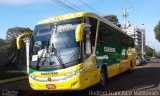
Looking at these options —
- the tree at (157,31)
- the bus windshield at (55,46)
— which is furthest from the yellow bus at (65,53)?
the tree at (157,31)

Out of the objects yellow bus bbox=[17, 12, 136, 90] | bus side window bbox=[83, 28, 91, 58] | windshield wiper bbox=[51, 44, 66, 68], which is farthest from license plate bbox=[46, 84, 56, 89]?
bus side window bbox=[83, 28, 91, 58]

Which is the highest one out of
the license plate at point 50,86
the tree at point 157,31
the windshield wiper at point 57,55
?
the tree at point 157,31

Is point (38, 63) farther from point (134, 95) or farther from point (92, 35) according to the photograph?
point (134, 95)

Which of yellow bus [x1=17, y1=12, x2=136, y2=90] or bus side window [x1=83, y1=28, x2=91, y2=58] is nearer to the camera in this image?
yellow bus [x1=17, y1=12, x2=136, y2=90]

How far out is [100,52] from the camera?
48.8ft

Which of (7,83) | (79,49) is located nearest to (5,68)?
(7,83)

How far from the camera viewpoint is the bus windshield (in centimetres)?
1207

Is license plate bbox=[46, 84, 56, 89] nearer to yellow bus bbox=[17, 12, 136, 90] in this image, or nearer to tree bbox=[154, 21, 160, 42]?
yellow bus bbox=[17, 12, 136, 90]

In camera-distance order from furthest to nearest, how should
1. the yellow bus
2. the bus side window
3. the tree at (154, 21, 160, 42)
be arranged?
the tree at (154, 21, 160, 42)
the bus side window
the yellow bus

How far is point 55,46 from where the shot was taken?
40.5 ft

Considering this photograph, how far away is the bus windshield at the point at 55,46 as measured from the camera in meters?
12.1

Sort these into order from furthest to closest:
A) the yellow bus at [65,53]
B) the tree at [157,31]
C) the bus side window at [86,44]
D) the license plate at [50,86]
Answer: the tree at [157,31], the bus side window at [86,44], the license plate at [50,86], the yellow bus at [65,53]

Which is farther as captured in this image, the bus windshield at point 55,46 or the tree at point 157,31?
the tree at point 157,31

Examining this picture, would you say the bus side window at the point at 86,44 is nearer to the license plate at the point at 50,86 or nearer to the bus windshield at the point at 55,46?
the bus windshield at the point at 55,46
